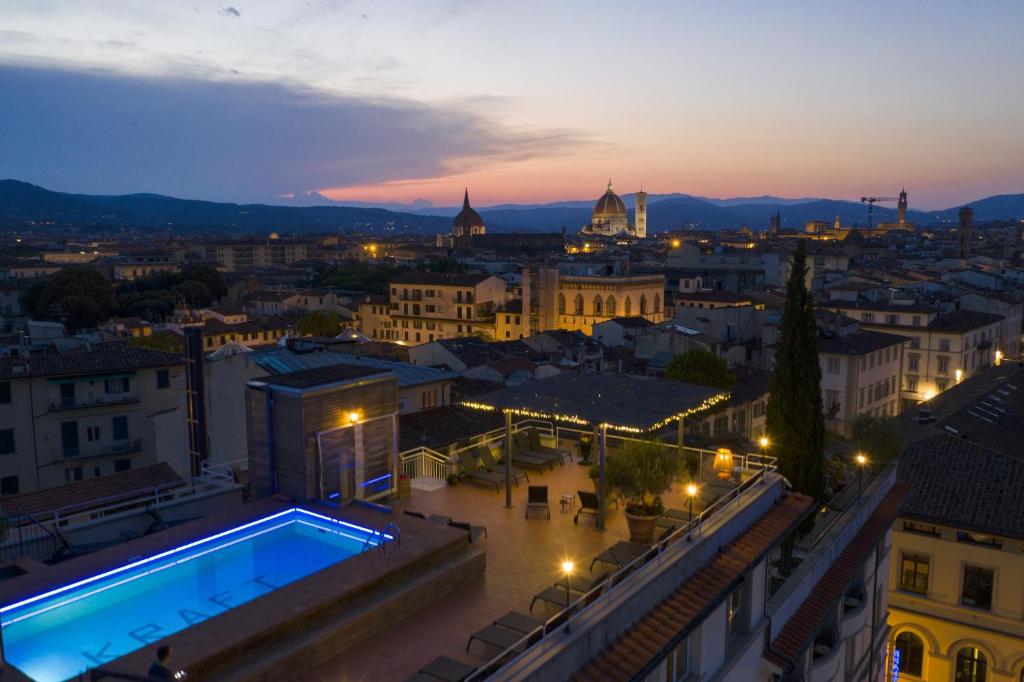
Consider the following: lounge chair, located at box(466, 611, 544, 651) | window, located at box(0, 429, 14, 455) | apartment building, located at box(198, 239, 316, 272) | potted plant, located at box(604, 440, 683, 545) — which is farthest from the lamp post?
apartment building, located at box(198, 239, 316, 272)

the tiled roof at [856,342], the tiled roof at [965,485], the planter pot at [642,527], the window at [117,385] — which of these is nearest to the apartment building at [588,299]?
the tiled roof at [856,342]

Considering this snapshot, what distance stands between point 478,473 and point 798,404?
7.16 metres

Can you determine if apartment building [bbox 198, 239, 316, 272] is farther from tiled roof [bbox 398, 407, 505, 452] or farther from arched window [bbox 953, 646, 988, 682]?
arched window [bbox 953, 646, 988, 682]

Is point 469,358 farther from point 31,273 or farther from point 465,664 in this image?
point 31,273

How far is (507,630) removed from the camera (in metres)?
7.40

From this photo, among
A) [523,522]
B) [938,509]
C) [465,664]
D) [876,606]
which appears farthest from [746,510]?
[938,509]

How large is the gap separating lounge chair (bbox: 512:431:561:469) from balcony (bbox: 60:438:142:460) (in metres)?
20.2

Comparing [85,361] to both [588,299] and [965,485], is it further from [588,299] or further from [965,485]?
[588,299]

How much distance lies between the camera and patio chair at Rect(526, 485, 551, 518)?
452 inches

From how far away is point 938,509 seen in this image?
19.1 meters

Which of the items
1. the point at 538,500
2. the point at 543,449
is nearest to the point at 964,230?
the point at 543,449

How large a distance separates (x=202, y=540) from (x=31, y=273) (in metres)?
122

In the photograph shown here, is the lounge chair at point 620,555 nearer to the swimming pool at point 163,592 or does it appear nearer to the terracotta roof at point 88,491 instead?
the swimming pool at point 163,592

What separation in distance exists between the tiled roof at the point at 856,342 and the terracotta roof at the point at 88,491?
30072mm
